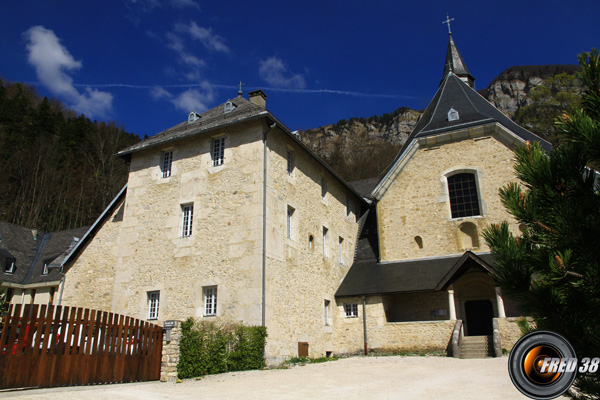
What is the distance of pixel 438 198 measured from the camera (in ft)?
59.9

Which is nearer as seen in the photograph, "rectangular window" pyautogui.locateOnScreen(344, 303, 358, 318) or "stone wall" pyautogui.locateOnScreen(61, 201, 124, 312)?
"stone wall" pyautogui.locateOnScreen(61, 201, 124, 312)

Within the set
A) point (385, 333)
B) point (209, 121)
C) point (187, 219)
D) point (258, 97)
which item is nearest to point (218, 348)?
point (187, 219)

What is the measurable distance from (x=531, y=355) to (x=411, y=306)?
14306mm

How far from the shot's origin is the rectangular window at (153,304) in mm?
14008

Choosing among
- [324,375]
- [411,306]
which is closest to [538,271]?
[324,375]

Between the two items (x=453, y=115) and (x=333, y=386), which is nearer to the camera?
(x=333, y=386)

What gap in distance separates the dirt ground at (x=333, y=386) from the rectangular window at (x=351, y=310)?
497 centimetres

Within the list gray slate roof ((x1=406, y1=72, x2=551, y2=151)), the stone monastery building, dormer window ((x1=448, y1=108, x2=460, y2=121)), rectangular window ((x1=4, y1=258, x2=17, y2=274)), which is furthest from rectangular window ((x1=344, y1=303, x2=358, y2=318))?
rectangular window ((x1=4, y1=258, x2=17, y2=274))

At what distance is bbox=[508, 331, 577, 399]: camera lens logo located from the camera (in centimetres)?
271

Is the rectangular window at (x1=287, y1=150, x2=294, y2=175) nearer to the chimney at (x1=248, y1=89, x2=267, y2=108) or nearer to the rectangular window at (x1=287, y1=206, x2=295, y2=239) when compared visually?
the rectangular window at (x1=287, y1=206, x2=295, y2=239)

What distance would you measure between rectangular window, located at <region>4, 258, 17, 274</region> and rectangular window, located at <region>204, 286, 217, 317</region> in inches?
501

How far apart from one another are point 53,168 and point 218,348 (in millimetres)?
26461

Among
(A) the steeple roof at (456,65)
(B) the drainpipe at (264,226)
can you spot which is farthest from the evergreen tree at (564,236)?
(A) the steeple roof at (456,65)

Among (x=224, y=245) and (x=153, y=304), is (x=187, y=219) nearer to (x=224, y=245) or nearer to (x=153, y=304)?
(x=224, y=245)
